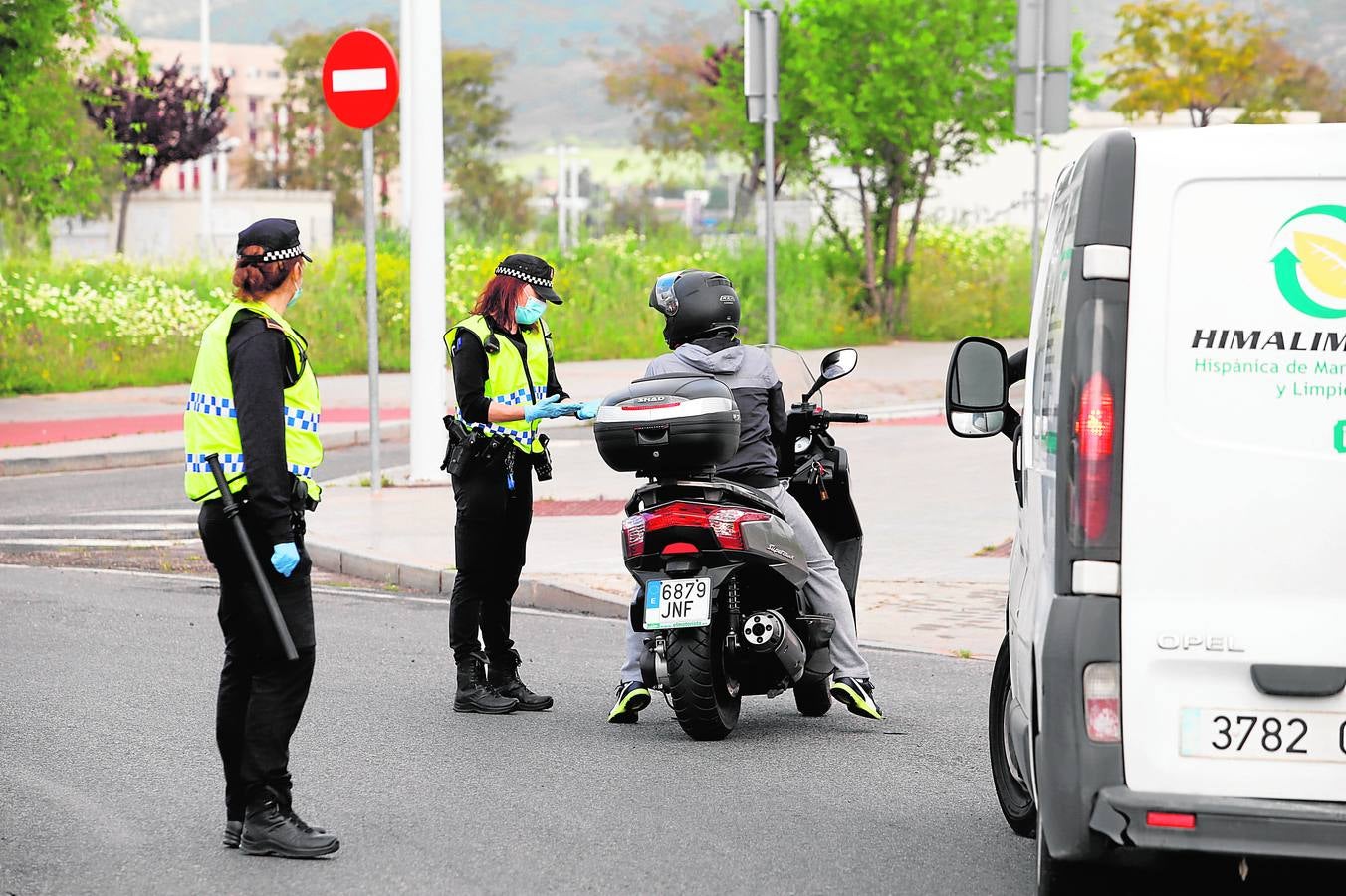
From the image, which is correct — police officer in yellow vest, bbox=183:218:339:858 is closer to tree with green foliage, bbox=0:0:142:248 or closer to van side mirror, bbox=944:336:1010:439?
Answer: van side mirror, bbox=944:336:1010:439

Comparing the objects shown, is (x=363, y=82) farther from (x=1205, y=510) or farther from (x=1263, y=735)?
(x=1263, y=735)

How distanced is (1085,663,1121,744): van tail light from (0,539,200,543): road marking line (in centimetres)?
976

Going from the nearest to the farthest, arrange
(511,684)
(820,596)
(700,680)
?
(700,680) → (820,596) → (511,684)

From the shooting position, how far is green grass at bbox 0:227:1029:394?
2575cm

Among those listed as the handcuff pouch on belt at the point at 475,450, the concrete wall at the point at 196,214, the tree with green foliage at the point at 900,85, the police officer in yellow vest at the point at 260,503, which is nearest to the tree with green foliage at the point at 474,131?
the concrete wall at the point at 196,214

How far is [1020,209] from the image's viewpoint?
57.8m

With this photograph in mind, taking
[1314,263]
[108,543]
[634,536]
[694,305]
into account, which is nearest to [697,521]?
[634,536]

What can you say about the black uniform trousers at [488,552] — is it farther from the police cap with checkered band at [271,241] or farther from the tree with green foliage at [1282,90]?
the tree with green foliage at [1282,90]

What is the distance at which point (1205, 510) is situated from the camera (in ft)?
14.9

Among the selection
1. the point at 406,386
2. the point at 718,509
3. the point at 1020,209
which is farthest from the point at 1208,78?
the point at 718,509

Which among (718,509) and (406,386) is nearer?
(718,509)

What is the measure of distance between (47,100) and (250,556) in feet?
60.8

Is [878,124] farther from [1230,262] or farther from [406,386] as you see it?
[1230,262]

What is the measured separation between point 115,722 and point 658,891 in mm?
3077
